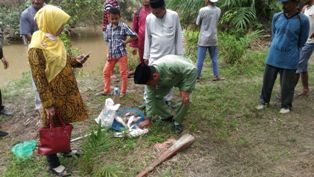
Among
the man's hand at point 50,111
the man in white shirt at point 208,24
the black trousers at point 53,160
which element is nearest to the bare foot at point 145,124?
the black trousers at point 53,160

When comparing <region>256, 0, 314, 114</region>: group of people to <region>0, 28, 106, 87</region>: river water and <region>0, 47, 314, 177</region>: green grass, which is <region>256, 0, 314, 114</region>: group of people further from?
<region>0, 28, 106, 87</region>: river water

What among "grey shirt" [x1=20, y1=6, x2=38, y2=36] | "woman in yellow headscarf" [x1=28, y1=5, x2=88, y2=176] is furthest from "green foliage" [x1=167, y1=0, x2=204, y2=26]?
"woman in yellow headscarf" [x1=28, y1=5, x2=88, y2=176]

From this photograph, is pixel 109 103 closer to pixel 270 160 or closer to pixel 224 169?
pixel 224 169

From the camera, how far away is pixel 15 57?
1171 cm

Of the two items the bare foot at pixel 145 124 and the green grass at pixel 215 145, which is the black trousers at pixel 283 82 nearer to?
the green grass at pixel 215 145

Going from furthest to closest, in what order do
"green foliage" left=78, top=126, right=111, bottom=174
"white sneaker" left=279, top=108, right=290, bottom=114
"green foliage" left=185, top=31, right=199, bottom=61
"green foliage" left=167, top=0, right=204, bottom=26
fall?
"green foliage" left=167, top=0, right=204, bottom=26 < "green foliage" left=185, top=31, right=199, bottom=61 < "white sneaker" left=279, top=108, right=290, bottom=114 < "green foliage" left=78, top=126, right=111, bottom=174

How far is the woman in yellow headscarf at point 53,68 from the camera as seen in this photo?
3104 millimetres

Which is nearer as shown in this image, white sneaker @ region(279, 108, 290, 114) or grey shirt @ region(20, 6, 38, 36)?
grey shirt @ region(20, 6, 38, 36)

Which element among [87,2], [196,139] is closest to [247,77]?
[196,139]

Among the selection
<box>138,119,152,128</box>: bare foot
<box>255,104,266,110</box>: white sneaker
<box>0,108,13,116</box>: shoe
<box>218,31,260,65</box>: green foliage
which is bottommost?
<box>0,108,13,116</box>: shoe

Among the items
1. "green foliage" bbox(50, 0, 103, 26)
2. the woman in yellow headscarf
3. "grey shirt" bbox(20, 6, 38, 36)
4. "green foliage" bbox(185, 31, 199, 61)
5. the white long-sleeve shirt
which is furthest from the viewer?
"green foliage" bbox(50, 0, 103, 26)

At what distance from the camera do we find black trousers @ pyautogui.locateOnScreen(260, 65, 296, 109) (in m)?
4.65

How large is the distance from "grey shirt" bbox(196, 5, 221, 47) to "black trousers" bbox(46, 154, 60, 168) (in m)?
3.37

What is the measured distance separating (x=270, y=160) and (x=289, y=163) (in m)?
0.19
